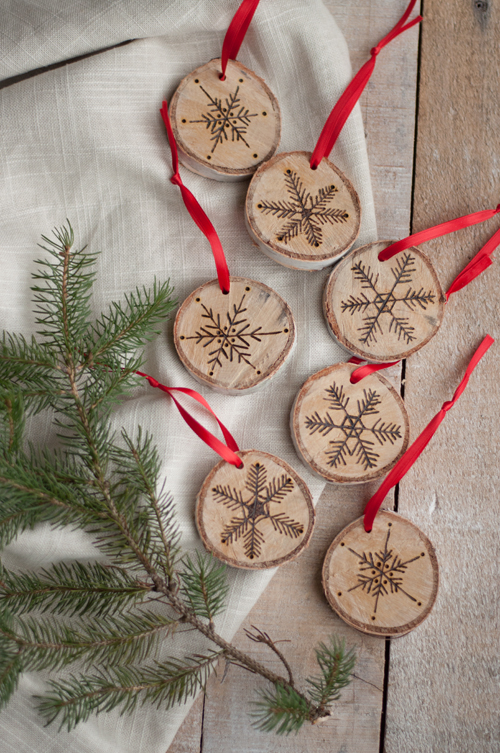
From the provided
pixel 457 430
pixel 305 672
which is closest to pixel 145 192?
pixel 457 430

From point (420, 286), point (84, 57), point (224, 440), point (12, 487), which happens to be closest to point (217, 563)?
point (224, 440)

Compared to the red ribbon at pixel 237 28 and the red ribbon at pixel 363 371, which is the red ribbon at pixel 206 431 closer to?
the red ribbon at pixel 363 371

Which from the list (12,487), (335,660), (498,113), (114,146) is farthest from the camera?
(498,113)

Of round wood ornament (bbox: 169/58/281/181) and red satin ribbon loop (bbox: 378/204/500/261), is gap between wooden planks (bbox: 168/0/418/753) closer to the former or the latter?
red satin ribbon loop (bbox: 378/204/500/261)

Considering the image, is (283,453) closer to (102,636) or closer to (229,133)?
(102,636)

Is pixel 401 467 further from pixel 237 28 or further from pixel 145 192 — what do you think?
pixel 237 28

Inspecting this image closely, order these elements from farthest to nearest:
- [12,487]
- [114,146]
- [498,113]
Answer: [498,113] < [114,146] < [12,487]
